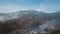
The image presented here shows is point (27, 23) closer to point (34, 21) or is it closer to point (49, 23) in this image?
point (34, 21)

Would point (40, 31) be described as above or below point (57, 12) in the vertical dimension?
below

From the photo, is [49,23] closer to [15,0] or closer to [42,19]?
[42,19]

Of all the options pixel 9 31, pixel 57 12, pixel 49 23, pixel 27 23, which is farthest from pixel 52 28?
pixel 9 31

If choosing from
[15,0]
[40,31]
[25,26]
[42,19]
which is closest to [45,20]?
[42,19]

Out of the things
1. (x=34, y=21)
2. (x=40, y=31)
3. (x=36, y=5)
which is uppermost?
(x=36, y=5)

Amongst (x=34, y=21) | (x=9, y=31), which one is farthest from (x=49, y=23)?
(x=9, y=31)

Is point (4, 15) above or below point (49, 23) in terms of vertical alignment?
above

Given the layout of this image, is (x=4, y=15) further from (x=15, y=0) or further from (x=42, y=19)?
(x=42, y=19)
